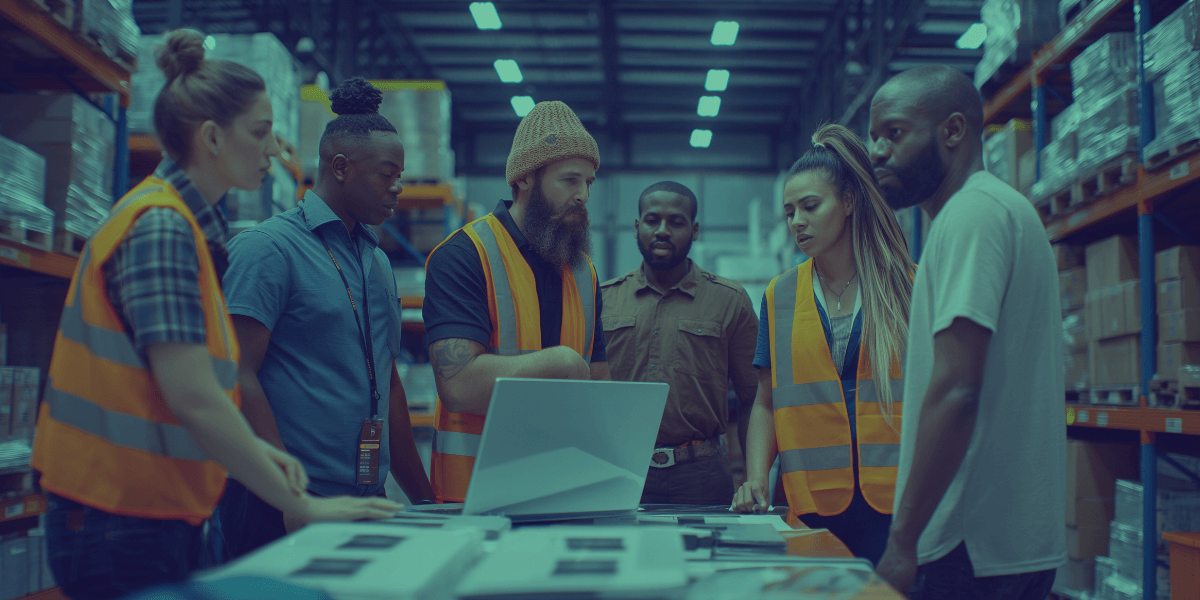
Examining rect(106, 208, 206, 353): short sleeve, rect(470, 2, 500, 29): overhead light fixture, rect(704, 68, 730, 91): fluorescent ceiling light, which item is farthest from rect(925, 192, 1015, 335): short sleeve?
rect(704, 68, 730, 91): fluorescent ceiling light

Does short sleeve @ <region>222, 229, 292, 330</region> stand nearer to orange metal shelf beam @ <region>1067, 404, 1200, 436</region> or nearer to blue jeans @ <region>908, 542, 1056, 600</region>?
blue jeans @ <region>908, 542, 1056, 600</region>

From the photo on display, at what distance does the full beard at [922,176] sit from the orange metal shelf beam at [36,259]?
343 centimetres

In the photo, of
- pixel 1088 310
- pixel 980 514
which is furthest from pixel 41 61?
pixel 1088 310

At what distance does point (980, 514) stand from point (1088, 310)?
3316 millimetres

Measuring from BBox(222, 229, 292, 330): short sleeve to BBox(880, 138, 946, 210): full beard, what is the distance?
163 centimetres

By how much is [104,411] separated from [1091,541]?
481 centimetres

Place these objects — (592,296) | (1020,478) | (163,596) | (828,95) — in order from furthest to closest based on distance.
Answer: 1. (828,95)
2. (592,296)
3. (1020,478)
4. (163,596)

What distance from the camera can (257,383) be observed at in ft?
6.57

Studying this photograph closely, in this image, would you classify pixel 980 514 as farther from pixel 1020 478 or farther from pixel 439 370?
pixel 439 370

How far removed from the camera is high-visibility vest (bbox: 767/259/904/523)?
2.29 metres

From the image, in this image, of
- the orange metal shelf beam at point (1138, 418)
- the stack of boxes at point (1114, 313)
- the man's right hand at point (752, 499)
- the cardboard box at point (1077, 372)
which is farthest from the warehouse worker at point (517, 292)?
the cardboard box at point (1077, 372)

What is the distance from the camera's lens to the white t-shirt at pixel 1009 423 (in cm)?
164

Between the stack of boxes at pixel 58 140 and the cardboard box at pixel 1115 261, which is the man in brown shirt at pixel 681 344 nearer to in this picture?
the cardboard box at pixel 1115 261

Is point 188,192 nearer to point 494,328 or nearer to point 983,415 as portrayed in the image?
point 494,328
